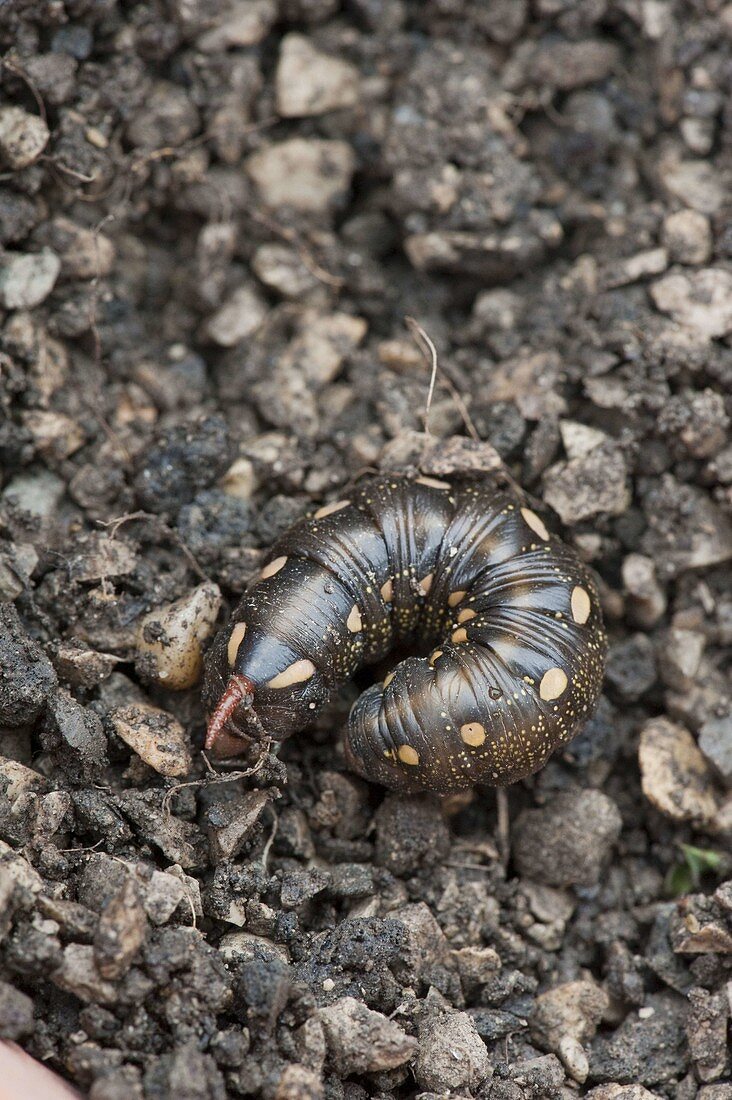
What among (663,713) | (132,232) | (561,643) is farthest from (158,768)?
(132,232)

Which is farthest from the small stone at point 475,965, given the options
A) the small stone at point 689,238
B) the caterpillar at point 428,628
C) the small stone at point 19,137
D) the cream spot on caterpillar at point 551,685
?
the small stone at point 19,137

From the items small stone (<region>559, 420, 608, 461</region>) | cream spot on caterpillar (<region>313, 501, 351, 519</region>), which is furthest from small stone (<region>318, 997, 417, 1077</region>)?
small stone (<region>559, 420, 608, 461</region>)

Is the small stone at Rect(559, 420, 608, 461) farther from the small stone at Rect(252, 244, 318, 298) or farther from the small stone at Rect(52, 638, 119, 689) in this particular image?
the small stone at Rect(52, 638, 119, 689)

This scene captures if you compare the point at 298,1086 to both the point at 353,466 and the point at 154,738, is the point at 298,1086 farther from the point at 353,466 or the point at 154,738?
the point at 353,466

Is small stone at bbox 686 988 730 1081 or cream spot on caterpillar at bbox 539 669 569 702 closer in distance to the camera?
small stone at bbox 686 988 730 1081

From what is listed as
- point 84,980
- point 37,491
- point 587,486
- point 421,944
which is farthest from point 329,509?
point 84,980
